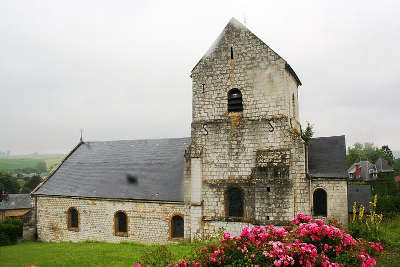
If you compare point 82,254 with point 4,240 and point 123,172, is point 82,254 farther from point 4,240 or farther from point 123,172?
point 4,240

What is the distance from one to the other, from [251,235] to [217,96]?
937 cm

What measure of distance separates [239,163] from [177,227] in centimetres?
522

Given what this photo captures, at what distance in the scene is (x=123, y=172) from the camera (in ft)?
69.1

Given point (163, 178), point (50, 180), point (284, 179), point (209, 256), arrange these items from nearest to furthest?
point (209, 256)
point (284, 179)
point (163, 178)
point (50, 180)

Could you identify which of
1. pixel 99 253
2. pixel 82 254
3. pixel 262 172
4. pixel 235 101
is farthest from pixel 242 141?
pixel 82 254

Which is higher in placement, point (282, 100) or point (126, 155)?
point (282, 100)

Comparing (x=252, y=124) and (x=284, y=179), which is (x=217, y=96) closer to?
(x=252, y=124)

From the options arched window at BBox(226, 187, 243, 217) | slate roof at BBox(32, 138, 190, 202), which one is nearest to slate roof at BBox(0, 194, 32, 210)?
slate roof at BBox(32, 138, 190, 202)

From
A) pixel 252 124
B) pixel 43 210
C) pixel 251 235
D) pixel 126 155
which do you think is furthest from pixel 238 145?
pixel 43 210

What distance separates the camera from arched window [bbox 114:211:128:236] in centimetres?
1869

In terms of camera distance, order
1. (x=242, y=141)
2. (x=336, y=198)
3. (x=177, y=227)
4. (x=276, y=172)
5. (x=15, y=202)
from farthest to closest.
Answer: (x=15, y=202)
(x=177, y=227)
(x=242, y=141)
(x=336, y=198)
(x=276, y=172)

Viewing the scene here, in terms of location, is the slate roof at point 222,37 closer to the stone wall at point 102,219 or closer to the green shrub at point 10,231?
the stone wall at point 102,219

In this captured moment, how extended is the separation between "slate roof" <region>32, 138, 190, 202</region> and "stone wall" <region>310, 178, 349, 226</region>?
755cm

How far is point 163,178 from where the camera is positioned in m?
19.0
